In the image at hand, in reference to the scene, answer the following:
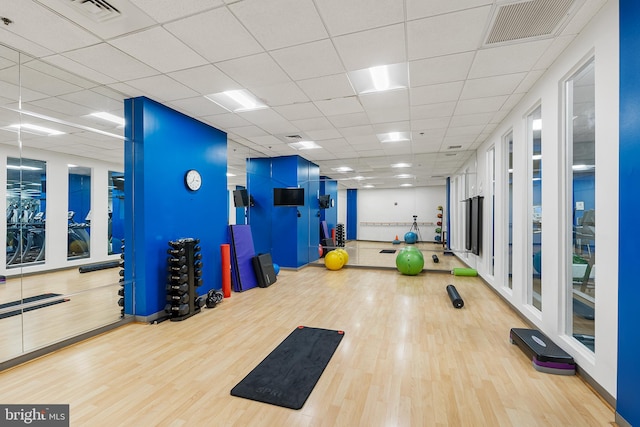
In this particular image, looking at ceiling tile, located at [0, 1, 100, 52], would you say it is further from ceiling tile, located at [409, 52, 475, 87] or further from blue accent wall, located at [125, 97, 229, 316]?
ceiling tile, located at [409, 52, 475, 87]

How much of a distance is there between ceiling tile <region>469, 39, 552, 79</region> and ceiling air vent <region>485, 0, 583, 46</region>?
5.3 inches

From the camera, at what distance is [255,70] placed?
3133mm

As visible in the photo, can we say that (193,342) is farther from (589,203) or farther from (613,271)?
(589,203)

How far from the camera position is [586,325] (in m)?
3.36

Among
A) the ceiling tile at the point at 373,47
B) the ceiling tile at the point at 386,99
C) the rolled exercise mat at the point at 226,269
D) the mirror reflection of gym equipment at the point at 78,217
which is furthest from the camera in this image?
the mirror reflection of gym equipment at the point at 78,217

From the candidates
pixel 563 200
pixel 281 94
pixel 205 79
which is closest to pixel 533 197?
pixel 563 200

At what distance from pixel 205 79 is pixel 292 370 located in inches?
133

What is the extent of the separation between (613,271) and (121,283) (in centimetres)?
526

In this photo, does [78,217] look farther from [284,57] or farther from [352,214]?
[352,214]

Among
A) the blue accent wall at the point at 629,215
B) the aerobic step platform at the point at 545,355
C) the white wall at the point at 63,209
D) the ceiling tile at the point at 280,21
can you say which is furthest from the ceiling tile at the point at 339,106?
the white wall at the point at 63,209

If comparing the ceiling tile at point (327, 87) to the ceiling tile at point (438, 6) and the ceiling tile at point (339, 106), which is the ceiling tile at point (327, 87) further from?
the ceiling tile at point (438, 6)

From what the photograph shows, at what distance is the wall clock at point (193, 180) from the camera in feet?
14.4

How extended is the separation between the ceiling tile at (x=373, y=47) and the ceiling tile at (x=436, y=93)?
0.83 m

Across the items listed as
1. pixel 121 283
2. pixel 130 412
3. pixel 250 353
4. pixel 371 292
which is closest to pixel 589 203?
pixel 371 292
